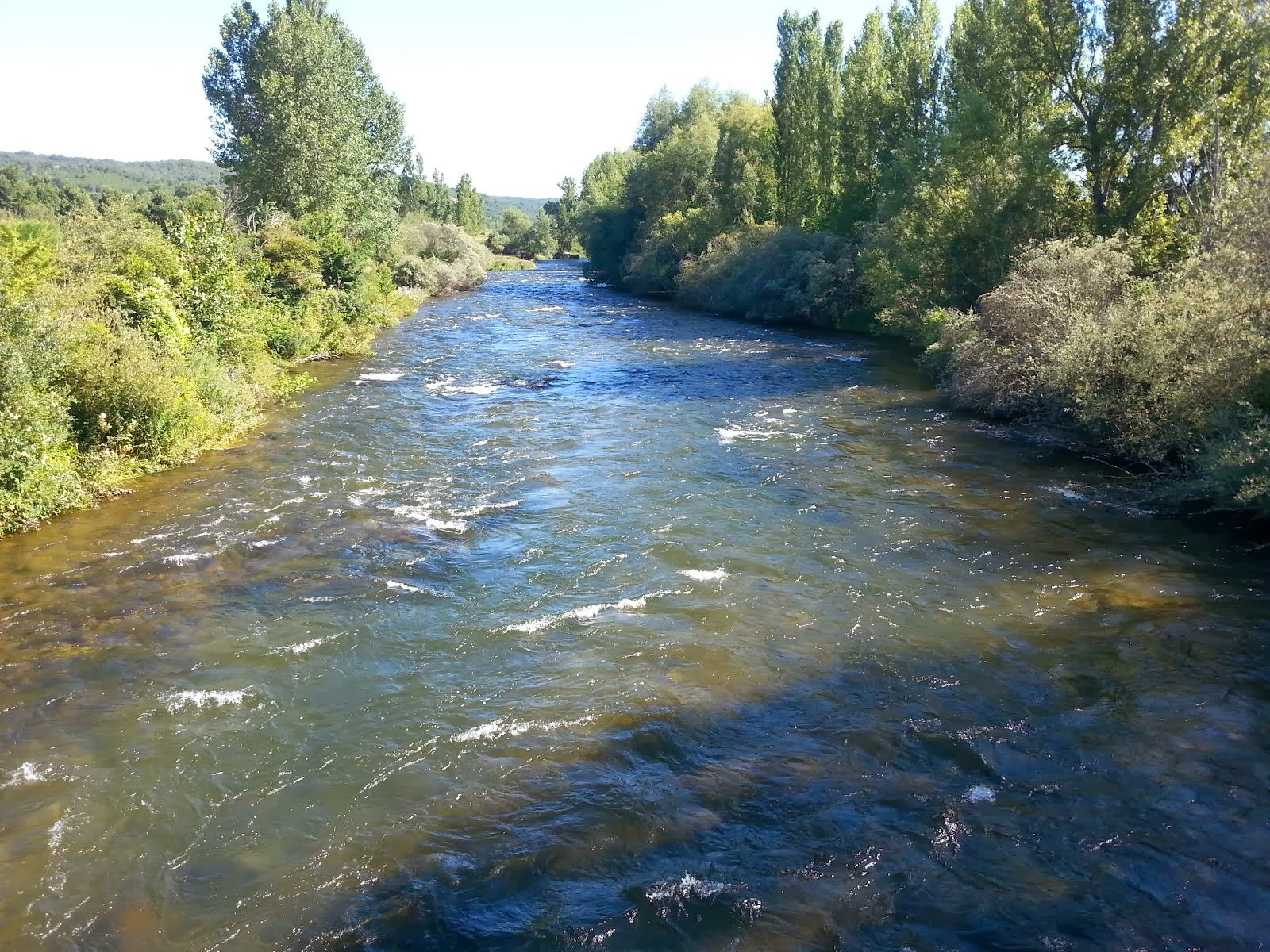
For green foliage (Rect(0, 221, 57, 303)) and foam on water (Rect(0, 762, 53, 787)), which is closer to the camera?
foam on water (Rect(0, 762, 53, 787))

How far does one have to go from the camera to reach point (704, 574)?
11.8 metres

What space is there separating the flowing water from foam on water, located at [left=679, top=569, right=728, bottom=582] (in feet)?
0.42

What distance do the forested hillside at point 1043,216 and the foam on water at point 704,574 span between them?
7504mm

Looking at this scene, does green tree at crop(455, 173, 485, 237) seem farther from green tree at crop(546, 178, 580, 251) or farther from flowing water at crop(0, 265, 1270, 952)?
flowing water at crop(0, 265, 1270, 952)

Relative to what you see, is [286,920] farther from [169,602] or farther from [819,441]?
[819,441]

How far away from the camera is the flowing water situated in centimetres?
612

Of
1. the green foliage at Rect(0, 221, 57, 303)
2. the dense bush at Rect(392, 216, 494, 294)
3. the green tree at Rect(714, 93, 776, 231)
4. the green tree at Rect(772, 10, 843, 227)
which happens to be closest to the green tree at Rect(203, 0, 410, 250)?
the dense bush at Rect(392, 216, 494, 294)

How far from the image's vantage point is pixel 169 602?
10.8m

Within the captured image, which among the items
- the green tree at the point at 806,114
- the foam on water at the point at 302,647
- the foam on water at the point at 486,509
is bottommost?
the foam on water at the point at 302,647

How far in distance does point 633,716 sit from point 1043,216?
24.1 metres

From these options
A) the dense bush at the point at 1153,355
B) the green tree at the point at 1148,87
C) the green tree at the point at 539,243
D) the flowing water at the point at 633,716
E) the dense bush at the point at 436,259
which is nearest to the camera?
the flowing water at the point at 633,716

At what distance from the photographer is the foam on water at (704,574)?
1168cm

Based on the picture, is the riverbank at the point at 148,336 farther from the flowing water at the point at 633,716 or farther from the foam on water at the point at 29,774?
the foam on water at the point at 29,774

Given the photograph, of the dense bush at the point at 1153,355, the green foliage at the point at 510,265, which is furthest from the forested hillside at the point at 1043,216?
the green foliage at the point at 510,265
